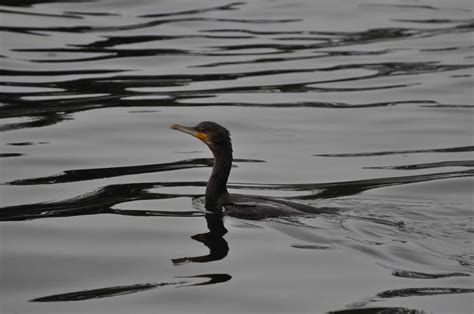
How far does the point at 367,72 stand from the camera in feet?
73.3

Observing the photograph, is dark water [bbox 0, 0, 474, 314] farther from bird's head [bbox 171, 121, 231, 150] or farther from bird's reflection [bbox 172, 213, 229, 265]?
bird's head [bbox 171, 121, 231, 150]

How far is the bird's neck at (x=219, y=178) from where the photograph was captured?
13.3 m

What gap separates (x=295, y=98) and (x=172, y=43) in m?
5.35

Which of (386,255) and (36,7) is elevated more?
(36,7)

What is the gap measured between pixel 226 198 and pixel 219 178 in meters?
0.28

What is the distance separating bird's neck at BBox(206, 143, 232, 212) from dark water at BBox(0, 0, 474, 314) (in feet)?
0.87

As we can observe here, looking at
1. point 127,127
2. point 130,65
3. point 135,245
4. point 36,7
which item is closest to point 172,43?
point 130,65

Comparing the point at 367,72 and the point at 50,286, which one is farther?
the point at 367,72

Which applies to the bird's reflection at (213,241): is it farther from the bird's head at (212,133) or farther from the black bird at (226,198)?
the bird's head at (212,133)

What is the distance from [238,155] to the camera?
16.3m

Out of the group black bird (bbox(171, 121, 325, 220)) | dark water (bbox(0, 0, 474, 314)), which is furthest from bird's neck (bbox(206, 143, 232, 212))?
dark water (bbox(0, 0, 474, 314))

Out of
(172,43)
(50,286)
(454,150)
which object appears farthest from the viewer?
(172,43)

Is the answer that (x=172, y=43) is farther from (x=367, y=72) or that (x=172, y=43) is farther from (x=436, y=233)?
(x=436, y=233)

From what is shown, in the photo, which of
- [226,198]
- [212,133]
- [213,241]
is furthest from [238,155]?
[213,241]
